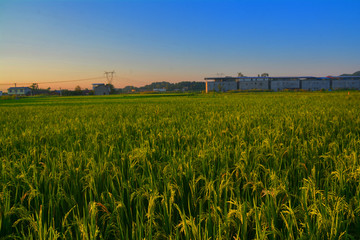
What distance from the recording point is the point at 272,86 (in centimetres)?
11650

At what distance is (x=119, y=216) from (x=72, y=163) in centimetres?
126

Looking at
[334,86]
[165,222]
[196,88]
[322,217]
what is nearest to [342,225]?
[322,217]

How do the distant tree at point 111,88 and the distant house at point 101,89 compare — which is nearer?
the distant house at point 101,89

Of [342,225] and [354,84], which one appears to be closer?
[342,225]

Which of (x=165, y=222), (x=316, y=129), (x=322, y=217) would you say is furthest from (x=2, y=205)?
(x=316, y=129)

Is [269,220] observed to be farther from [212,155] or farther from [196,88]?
[196,88]

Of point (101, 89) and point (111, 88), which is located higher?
point (111, 88)

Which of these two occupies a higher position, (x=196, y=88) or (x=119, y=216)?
(x=196, y=88)

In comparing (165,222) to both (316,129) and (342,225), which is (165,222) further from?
(316,129)

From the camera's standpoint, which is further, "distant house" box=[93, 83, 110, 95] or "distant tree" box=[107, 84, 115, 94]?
"distant tree" box=[107, 84, 115, 94]

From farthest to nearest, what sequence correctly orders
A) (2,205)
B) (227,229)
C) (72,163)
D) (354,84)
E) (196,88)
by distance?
(196,88) < (354,84) < (72,163) < (2,205) < (227,229)

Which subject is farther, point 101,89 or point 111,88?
point 111,88

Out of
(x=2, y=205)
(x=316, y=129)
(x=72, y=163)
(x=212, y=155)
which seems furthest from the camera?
(x=316, y=129)

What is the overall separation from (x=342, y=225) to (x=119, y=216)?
1.30 meters
